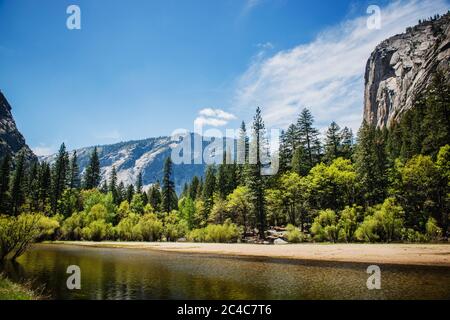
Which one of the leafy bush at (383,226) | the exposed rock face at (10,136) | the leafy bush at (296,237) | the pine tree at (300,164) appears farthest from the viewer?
the exposed rock face at (10,136)

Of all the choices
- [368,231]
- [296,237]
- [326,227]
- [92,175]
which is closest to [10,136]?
[92,175]

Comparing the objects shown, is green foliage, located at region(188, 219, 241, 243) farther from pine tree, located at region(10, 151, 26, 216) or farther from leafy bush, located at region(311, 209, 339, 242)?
pine tree, located at region(10, 151, 26, 216)

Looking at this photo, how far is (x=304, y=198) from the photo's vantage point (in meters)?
50.9

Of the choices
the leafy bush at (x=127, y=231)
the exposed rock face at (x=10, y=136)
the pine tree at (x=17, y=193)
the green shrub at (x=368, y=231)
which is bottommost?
the leafy bush at (x=127, y=231)

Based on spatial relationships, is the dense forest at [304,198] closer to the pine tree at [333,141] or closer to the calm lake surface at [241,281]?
the pine tree at [333,141]

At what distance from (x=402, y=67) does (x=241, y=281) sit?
143m

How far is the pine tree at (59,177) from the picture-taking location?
79875 millimetres

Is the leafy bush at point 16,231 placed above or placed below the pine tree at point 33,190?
below

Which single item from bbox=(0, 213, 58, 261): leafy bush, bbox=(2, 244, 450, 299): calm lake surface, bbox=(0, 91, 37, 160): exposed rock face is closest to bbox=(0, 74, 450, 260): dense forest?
bbox=(0, 213, 58, 261): leafy bush

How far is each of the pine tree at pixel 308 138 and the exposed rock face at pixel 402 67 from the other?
179ft

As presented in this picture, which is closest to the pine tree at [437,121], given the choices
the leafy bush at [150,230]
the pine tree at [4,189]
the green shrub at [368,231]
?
the green shrub at [368,231]

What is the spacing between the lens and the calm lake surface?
48.5ft

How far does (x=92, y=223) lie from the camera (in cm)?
6178

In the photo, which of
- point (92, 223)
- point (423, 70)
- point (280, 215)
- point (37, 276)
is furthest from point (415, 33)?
point (37, 276)
